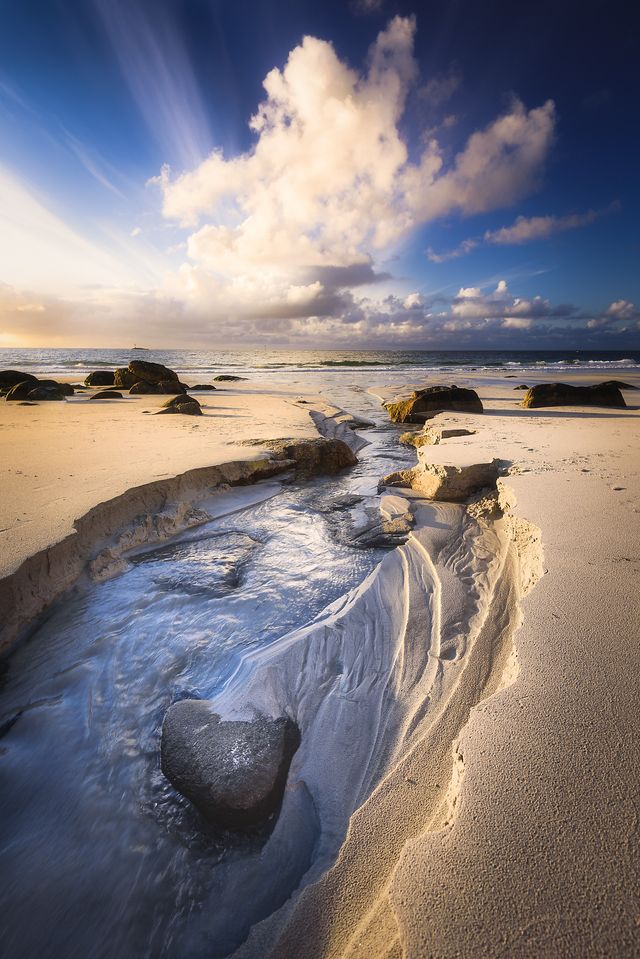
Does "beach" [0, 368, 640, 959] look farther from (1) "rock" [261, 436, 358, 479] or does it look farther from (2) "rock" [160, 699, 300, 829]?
(1) "rock" [261, 436, 358, 479]

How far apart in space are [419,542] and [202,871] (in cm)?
264

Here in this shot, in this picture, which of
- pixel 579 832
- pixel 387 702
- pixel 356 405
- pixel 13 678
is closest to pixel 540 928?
pixel 579 832

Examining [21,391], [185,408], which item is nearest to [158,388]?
[21,391]

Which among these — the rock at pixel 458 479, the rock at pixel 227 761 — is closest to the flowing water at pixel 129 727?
the rock at pixel 227 761

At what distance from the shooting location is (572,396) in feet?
34.4

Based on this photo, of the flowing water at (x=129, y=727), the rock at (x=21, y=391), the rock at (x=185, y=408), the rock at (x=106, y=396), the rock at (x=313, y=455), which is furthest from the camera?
the rock at (x=106, y=396)

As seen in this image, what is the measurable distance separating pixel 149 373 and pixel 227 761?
15.8m

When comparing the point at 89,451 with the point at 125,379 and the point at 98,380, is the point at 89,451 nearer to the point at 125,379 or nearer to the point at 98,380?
the point at 125,379

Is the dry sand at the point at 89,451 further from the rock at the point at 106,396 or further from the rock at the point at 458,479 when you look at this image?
the rock at the point at 458,479

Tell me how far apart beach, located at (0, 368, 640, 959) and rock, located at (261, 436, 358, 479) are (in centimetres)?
132

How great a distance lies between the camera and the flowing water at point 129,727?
1.30 meters

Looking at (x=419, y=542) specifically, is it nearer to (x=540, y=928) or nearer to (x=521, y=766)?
(x=521, y=766)

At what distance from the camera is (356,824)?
55.0 inches

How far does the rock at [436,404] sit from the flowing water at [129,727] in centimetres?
663
